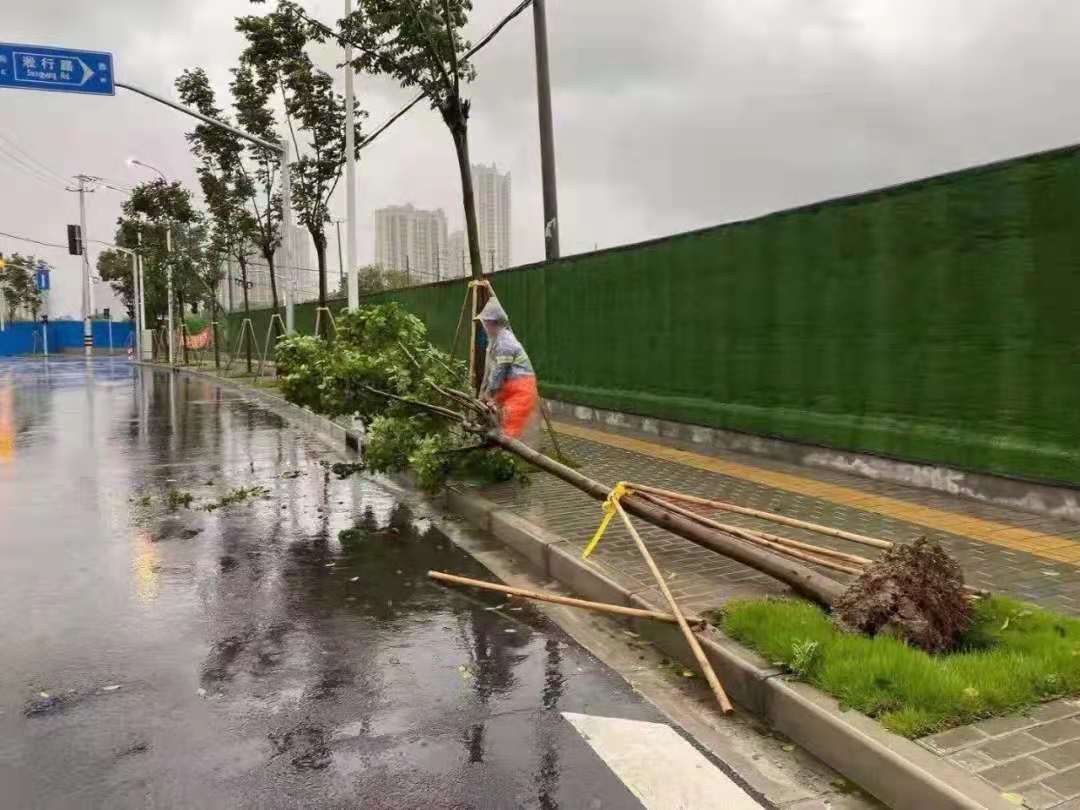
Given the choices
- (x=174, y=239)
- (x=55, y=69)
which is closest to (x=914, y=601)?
(x=55, y=69)

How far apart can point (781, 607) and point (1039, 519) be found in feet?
10.7

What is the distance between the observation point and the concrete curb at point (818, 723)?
2.83 metres

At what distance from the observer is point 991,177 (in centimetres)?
695

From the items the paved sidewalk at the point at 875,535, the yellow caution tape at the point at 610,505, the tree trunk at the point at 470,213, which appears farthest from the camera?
the tree trunk at the point at 470,213

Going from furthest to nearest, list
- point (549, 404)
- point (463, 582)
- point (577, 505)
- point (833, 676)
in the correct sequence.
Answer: point (549, 404) < point (577, 505) < point (463, 582) < point (833, 676)

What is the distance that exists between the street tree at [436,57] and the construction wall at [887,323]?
105 inches

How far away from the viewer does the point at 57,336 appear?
75.9 metres

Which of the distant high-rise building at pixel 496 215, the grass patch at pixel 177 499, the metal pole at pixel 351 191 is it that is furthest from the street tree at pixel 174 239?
the grass patch at pixel 177 499

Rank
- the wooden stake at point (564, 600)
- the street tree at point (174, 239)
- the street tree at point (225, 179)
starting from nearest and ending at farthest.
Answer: the wooden stake at point (564, 600) → the street tree at point (225, 179) → the street tree at point (174, 239)

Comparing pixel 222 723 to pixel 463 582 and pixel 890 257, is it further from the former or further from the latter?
pixel 890 257

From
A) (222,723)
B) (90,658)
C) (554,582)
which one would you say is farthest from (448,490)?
(222,723)

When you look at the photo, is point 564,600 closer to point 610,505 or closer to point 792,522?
point 610,505

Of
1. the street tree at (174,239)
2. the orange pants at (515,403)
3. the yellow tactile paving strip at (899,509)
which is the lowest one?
the yellow tactile paving strip at (899,509)

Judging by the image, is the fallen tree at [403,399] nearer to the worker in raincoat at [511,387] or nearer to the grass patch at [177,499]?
the worker in raincoat at [511,387]
